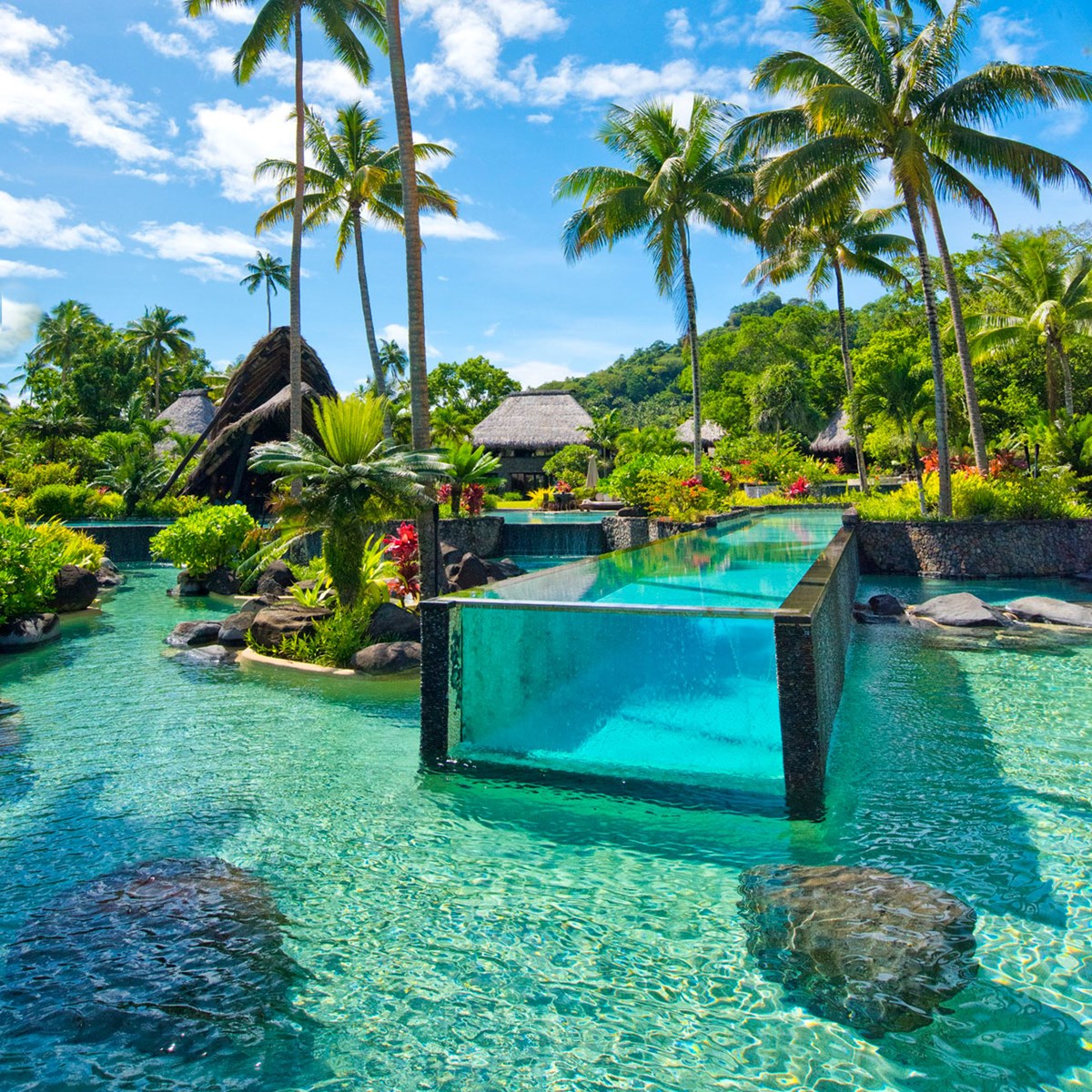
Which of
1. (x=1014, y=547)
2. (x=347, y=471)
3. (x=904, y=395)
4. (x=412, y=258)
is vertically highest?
(x=412, y=258)

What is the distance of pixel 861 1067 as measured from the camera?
262cm

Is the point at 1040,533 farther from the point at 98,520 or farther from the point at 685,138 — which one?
the point at 98,520

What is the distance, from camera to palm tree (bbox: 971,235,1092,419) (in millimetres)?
25078

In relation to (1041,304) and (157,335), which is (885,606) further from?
(157,335)

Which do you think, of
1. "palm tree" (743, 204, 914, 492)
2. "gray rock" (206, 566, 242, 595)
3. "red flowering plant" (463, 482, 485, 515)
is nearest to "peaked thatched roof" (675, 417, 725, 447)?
"palm tree" (743, 204, 914, 492)

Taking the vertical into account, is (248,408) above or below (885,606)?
above

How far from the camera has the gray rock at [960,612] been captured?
10.9m

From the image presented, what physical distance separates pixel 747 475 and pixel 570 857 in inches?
1101

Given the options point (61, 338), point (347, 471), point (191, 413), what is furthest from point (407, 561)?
point (61, 338)

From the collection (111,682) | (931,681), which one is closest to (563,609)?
(931,681)

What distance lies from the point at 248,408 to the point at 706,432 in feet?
82.6

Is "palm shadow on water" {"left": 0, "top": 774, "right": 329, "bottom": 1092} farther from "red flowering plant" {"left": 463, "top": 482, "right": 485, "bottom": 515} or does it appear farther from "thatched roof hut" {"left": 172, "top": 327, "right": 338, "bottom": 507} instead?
"thatched roof hut" {"left": 172, "top": 327, "right": 338, "bottom": 507}

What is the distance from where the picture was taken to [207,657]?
9.71m

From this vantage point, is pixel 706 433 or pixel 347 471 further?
pixel 706 433
